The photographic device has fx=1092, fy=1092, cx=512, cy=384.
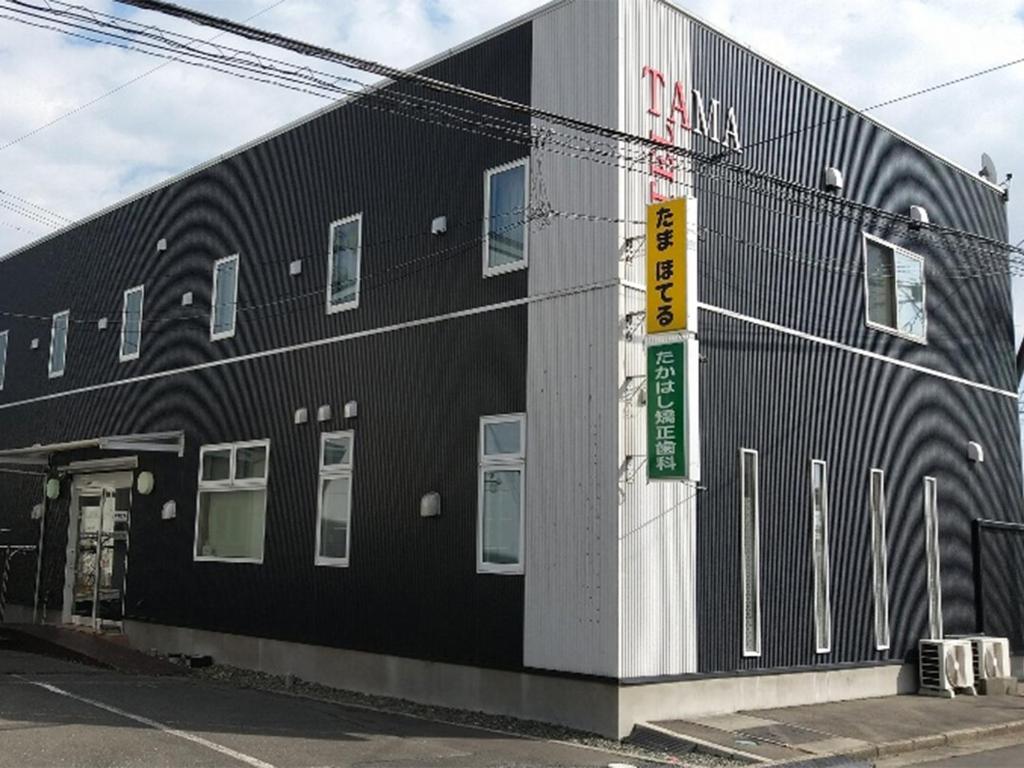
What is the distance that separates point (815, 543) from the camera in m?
13.5

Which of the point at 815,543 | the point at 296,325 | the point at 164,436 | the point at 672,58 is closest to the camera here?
the point at 672,58

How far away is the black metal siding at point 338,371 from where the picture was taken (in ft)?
41.7

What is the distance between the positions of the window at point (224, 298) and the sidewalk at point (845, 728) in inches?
381

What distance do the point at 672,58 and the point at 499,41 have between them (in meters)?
2.16

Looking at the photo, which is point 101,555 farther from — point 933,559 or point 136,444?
point 933,559

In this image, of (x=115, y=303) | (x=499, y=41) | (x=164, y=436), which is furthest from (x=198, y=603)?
(x=499, y=41)

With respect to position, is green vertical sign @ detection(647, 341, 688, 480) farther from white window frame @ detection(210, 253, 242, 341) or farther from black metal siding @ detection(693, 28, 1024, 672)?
white window frame @ detection(210, 253, 242, 341)

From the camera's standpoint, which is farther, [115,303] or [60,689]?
[115,303]

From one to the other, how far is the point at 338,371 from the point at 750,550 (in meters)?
5.93

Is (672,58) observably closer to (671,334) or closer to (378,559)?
(671,334)

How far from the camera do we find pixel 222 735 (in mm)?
10188

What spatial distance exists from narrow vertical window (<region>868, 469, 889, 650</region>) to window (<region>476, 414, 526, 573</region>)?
5283 mm

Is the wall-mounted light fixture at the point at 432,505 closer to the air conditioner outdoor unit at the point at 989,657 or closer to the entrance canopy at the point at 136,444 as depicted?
the entrance canopy at the point at 136,444

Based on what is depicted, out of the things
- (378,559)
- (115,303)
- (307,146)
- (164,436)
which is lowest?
(378,559)
